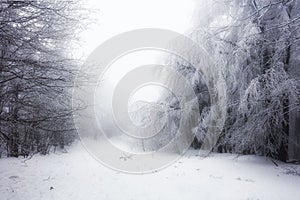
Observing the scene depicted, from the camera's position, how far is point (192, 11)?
33.4ft

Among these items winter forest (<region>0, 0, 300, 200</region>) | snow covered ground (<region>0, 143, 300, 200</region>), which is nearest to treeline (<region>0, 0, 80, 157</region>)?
winter forest (<region>0, 0, 300, 200</region>)

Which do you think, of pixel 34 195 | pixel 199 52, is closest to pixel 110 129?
pixel 199 52

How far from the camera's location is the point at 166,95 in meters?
11.0

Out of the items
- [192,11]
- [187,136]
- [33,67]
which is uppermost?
[192,11]

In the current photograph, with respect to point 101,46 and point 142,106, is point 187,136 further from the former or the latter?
point 101,46

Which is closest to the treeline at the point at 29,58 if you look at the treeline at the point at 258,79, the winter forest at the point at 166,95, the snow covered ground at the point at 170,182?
the winter forest at the point at 166,95

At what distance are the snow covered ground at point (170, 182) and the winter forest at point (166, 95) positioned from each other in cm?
3

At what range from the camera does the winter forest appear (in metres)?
4.14

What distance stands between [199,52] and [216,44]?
0.88 metres

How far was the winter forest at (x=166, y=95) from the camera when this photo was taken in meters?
4.14

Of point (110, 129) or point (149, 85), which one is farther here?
point (110, 129)

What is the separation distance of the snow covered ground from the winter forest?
0.09 feet

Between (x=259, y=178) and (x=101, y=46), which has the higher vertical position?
(x=101, y=46)

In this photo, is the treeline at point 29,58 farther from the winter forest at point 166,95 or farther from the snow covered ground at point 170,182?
the snow covered ground at point 170,182
